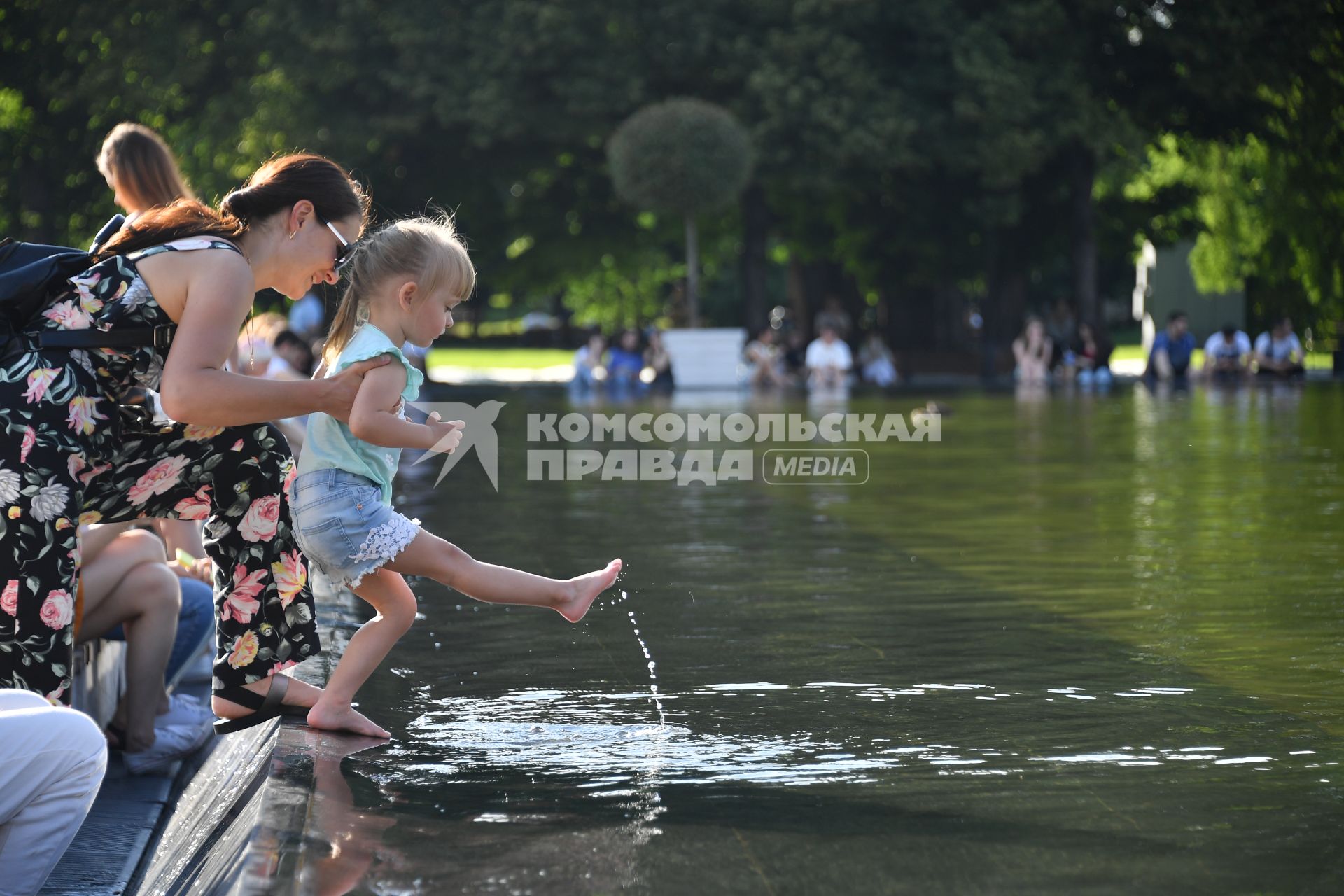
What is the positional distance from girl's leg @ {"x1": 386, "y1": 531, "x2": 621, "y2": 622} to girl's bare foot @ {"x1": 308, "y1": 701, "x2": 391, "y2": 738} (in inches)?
14.8

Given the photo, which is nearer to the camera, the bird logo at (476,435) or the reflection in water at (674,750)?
the reflection in water at (674,750)

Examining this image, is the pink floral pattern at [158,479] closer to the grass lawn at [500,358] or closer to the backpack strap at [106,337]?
the backpack strap at [106,337]

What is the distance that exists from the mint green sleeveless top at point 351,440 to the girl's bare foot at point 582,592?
1.80ft

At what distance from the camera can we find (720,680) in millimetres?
5027

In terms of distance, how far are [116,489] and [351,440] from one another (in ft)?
1.86

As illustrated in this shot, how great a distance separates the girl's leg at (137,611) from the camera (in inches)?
195

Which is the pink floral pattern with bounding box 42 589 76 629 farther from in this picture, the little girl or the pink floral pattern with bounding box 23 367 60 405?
the little girl

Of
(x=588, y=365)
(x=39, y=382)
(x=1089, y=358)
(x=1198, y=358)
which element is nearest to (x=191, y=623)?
(x=39, y=382)

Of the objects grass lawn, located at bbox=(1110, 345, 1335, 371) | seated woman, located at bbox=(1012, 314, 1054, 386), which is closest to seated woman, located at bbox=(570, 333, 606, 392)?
seated woman, located at bbox=(1012, 314, 1054, 386)

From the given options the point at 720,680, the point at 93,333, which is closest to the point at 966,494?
the point at 720,680

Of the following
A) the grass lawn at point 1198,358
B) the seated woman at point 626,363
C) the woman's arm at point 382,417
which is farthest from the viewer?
the grass lawn at point 1198,358

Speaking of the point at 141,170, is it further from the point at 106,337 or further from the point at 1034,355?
the point at 1034,355

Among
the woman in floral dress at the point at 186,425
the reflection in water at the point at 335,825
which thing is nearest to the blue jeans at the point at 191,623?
the woman in floral dress at the point at 186,425

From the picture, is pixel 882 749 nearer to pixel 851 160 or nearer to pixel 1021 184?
pixel 851 160
